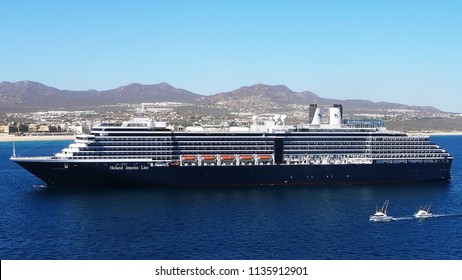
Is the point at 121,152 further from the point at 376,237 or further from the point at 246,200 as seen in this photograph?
the point at 376,237

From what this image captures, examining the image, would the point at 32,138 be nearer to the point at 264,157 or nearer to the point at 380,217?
the point at 264,157

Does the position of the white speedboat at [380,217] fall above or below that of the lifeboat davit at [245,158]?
below

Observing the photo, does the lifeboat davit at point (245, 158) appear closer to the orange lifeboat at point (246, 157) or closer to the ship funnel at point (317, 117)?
the orange lifeboat at point (246, 157)

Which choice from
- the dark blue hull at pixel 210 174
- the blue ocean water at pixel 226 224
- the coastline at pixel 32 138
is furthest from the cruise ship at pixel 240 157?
the coastline at pixel 32 138

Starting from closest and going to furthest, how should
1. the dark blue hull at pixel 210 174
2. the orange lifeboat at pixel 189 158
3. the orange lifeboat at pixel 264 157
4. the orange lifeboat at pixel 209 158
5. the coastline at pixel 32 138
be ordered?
the dark blue hull at pixel 210 174 < the orange lifeboat at pixel 189 158 < the orange lifeboat at pixel 209 158 < the orange lifeboat at pixel 264 157 < the coastline at pixel 32 138

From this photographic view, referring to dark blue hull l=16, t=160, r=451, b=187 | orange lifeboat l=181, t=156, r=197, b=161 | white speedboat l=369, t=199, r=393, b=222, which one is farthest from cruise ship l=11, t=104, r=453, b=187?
white speedboat l=369, t=199, r=393, b=222

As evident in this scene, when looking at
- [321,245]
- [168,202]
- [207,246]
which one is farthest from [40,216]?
[321,245]

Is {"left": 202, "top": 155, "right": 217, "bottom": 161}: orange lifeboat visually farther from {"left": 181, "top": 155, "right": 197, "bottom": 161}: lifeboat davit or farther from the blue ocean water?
the blue ocean water

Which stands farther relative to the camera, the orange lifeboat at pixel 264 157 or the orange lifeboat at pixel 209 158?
the orange lifeboat at pixel 264 157
